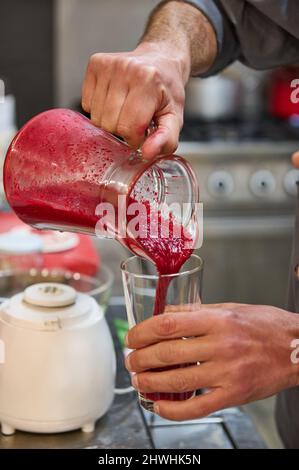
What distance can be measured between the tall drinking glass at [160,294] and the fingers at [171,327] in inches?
0.7

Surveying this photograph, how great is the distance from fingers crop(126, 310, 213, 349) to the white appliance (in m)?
0.25

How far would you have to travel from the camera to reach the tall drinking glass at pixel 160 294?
0.87 meters

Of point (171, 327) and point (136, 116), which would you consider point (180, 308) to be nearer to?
point (171, 327)

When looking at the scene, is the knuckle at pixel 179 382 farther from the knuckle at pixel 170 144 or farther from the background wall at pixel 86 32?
the background wall at pixel 86 32

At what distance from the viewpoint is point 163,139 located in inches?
36.7

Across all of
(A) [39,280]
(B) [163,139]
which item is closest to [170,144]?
(B) [163,139]

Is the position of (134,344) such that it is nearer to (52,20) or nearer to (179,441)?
(179,441)

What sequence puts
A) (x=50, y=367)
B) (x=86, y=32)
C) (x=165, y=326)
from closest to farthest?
1. (x=165, y=326)
2. (x=50, y=367)
3. (x=86, y=32)

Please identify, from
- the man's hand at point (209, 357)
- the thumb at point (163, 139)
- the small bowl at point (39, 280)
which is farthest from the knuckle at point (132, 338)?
the small bowl at point (39, 280)

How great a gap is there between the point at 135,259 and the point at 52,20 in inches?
97.3

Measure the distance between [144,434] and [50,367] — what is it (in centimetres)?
17

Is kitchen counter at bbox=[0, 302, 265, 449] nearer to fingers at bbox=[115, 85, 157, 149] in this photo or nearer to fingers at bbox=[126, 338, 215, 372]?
fingers at bbox=[126, 338, 215, 372]

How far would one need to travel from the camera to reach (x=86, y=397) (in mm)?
1100

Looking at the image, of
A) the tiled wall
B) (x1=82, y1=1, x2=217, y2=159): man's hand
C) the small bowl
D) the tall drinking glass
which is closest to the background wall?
the tiled wall
